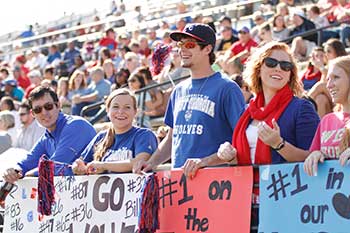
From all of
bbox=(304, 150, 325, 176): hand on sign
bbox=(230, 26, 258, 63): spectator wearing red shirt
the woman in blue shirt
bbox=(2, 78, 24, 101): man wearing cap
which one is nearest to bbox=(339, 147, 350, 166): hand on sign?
bbox=(304, 150, 325, 176): hand on sign

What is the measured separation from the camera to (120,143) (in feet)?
23.2

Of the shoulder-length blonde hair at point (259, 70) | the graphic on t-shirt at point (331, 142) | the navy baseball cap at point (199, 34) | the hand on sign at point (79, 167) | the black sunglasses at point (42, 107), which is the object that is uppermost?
the navy baseball cap at point (199, 34)

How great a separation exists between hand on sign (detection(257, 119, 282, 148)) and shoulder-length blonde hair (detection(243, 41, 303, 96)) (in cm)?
62

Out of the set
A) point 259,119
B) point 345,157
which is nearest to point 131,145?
point 259,119

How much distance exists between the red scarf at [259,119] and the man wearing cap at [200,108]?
0.31 meters

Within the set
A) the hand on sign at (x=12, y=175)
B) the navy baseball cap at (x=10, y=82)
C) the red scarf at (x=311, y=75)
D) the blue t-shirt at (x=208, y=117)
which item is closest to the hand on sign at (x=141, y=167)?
the blue t-shirt at (x=208, y=117)

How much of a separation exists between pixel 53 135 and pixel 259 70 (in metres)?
2.83

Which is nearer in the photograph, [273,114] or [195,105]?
[273,114]

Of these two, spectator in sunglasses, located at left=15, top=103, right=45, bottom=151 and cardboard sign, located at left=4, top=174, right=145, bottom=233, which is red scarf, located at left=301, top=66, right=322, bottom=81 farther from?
cardboard sign, located at left=4, top=174, right=145, bottom=233

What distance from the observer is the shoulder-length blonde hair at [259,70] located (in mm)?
5934

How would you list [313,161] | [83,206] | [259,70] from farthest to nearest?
[83,206] → [259,70] → [313,161]

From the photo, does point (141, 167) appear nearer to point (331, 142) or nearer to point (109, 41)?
point (331, 142)

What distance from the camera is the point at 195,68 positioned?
6605 millimetres

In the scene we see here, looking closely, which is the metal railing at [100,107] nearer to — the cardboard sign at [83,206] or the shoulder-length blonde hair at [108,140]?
the cardboard sign at [83,206]
